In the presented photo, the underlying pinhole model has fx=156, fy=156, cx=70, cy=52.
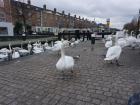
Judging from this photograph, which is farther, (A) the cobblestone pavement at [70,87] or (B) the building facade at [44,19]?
(B) the building facade at [44,19]

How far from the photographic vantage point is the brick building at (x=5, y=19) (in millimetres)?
32312

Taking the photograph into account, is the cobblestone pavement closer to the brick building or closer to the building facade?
the brick building

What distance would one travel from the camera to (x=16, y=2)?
43375 mm

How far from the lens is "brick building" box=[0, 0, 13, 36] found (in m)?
32.3

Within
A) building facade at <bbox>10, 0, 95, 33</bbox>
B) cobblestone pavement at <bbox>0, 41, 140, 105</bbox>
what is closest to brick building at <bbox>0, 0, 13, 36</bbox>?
building facade at <bbox>10, 0, 95, 33</bbox>

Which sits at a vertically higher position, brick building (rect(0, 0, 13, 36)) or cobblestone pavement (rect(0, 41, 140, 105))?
brick building (rect(0, 0, 13, 36))

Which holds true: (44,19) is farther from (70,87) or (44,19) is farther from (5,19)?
(70,87)

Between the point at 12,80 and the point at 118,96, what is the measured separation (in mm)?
3381

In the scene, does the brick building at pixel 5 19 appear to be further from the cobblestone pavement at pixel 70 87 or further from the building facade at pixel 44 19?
the cobblestone pavement at pixel 70 87

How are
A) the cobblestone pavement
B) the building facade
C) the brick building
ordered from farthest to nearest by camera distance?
the building facade < the brick building < the cobblestone pavement

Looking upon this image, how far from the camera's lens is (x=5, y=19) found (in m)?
33.4

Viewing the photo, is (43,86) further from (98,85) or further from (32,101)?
(98,85)

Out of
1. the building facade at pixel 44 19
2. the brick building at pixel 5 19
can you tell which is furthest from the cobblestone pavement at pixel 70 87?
the building facade at pixel 44 19

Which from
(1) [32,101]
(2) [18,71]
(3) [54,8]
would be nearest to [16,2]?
(3) [54,8]
